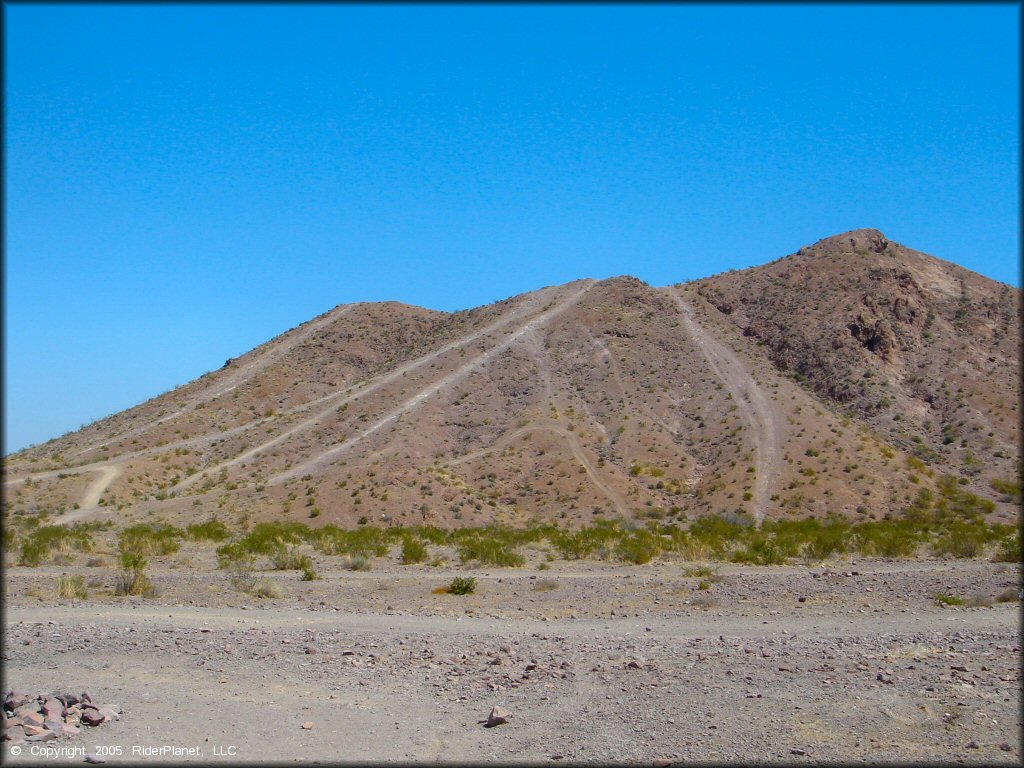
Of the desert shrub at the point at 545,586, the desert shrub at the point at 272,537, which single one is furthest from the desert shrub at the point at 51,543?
the desert shrub at the point at 545,586

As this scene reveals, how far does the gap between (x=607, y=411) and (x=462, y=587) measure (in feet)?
131

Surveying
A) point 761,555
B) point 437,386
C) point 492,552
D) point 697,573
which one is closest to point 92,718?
point 697,573

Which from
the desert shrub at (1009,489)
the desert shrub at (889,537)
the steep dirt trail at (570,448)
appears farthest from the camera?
the desert shrub at (1009,489)

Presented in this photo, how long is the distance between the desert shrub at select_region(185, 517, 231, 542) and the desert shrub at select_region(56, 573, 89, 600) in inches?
559

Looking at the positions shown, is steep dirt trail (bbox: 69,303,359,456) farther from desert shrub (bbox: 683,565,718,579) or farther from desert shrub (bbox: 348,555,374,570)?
desert shrub (bbox: 683,565,718,579)

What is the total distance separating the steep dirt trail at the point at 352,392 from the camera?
55.3 metres

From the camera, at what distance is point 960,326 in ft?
226

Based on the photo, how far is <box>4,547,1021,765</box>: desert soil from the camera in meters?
9.47

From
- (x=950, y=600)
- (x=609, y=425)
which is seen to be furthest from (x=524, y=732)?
(x=609, y=425)

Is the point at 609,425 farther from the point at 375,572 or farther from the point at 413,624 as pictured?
the point at 413,624

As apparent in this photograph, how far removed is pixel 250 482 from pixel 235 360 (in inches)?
1373

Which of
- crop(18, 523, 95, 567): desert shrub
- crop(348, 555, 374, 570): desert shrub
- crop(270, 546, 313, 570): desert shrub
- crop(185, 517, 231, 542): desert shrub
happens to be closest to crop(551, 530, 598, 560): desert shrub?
crop(348, 555, 374, 570): desert shrub

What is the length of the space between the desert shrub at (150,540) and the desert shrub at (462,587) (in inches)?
444

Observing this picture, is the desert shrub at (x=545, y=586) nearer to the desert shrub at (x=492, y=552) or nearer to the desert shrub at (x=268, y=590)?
the desert shrub at (x=492, y=552)
